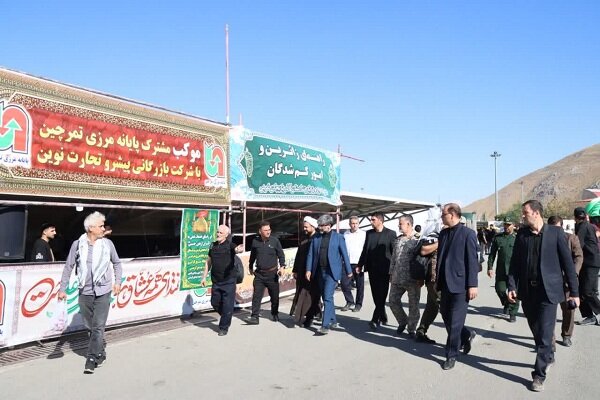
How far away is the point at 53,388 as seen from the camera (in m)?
4.93

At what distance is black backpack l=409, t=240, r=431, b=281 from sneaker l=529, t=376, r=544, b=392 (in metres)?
2.17

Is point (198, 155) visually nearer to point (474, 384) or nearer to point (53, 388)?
point (53, 388)

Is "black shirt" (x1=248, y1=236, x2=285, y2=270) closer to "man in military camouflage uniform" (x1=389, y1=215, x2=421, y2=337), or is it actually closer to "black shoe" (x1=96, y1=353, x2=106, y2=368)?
"man in military camouflage uniform" (x1=389, y1=215, x2=421, y2=337)

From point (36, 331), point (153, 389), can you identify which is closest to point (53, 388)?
point (153, 389)

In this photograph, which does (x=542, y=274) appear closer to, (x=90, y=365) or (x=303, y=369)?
(x=303, y=369)

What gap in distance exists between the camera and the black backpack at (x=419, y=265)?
6859mm

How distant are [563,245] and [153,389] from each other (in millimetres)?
4208

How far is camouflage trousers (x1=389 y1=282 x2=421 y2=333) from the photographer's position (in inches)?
279

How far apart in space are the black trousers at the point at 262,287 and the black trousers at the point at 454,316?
331cm

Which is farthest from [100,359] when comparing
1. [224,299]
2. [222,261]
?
[222,261]

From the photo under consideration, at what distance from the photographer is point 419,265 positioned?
6906 millimetres

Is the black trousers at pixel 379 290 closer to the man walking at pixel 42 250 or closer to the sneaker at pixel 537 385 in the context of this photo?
the sneaker at pixel 537 385

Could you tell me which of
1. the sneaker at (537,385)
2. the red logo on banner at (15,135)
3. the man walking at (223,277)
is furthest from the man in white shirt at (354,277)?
the red logo on banner at (15,135)

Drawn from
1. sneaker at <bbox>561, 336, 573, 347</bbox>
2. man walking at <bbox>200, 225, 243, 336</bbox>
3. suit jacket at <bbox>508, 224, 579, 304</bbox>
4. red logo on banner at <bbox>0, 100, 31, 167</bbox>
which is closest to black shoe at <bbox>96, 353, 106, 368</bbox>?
man walking at <bbox>200, 225, 243, 336</bbox>
